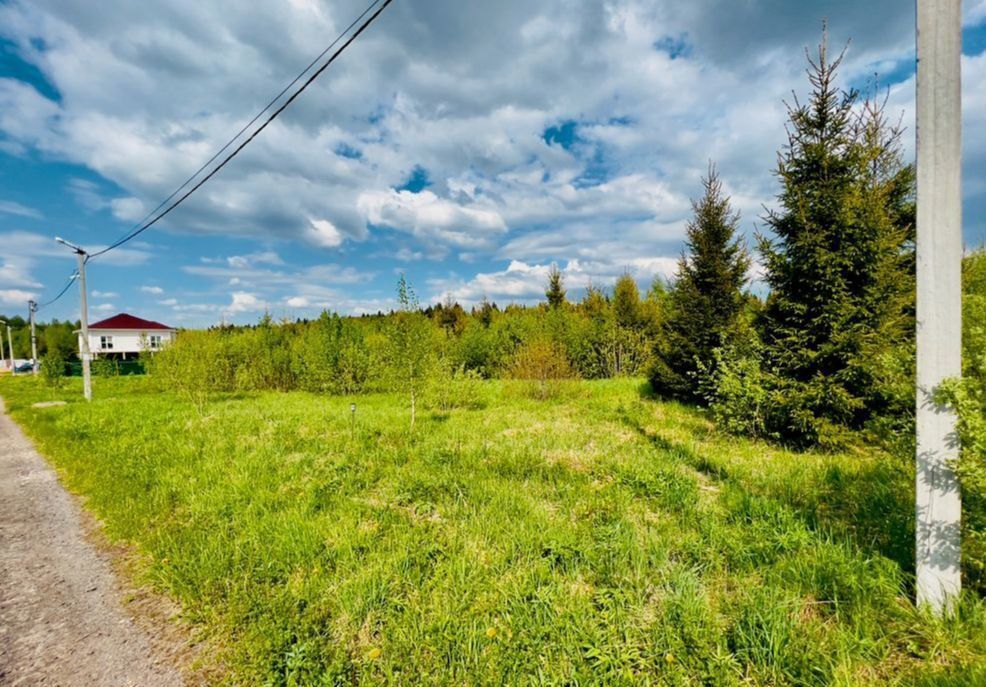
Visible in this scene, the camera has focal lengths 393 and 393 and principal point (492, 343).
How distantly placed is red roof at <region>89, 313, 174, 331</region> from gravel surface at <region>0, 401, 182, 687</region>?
192 feet

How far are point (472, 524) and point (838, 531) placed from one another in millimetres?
3436

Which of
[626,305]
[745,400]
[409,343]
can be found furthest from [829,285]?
[626,305]

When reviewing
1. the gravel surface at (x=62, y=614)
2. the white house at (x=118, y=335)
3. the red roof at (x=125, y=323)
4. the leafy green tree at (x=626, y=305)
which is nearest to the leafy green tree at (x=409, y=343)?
the gravel surface at (x=62, y=614)

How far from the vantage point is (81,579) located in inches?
148

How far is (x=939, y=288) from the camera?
240 cm

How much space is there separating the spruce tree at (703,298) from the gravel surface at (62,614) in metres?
12.2

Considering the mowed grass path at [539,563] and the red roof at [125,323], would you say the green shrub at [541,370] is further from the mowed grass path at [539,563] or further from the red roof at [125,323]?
the red roof at [125,323]

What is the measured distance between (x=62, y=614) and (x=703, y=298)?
1351 cm

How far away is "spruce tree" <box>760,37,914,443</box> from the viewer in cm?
652

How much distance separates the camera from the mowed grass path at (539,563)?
241 cm

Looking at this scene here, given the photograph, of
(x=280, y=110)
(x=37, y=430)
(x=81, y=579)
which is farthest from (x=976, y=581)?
(x=37, y=430)

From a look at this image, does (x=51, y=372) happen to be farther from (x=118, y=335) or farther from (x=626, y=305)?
(x=118, y=335)

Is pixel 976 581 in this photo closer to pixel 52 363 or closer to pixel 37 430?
pixel 37 430

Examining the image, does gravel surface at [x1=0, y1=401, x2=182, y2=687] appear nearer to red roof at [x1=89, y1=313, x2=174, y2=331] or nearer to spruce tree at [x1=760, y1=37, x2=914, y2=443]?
spruce tree at [x1=760, y1=37, x2=914, y2=443]
